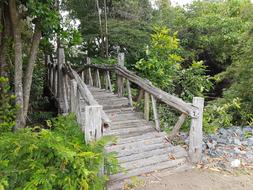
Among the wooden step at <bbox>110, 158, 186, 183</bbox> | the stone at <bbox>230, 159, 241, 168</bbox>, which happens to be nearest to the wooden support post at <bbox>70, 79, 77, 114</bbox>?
the wooden step at <bbox>110, 158, 186, 183</bbox>

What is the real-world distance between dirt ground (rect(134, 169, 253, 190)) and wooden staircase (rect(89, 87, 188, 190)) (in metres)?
0.22

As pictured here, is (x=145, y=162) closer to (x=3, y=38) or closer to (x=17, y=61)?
(x=17, y=61)

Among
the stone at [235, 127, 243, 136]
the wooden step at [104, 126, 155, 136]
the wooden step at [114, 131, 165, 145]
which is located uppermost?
the wooden step at [104, 126, 155, 136]

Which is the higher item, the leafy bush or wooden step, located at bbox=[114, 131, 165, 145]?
the leafy bush

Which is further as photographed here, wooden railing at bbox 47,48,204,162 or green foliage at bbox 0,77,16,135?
green foliage at bbox 0,77,16,135

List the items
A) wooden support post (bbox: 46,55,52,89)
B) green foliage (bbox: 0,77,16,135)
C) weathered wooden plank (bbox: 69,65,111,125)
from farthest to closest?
1. wooden support post (bbox: 46,55,52,89)
2. green foliage (bbox: 0,77,16,135)
3. weathered wooden plank (bbox: 69,65,111,125)

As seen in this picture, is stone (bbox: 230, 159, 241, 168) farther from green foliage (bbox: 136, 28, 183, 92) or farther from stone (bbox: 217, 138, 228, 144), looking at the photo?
green foliage (bbox: 136, 28, 183, 92)

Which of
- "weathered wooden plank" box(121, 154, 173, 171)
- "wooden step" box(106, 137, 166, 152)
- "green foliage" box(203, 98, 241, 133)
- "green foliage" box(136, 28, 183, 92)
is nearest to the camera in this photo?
"weathered wooden plank" box(121, 154, 173, 171)

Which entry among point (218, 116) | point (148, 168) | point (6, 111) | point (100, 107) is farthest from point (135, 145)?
point (218, 116)

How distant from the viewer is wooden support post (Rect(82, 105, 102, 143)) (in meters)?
3.67

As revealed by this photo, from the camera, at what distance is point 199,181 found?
13.3 ft

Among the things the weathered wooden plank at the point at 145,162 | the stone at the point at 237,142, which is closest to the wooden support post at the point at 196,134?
the weathered wooden plank at the point at 145,162

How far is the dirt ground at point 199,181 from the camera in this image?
3.90 metres

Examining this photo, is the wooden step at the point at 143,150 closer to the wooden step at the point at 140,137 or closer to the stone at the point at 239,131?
the wooden step at the point at 140,137
